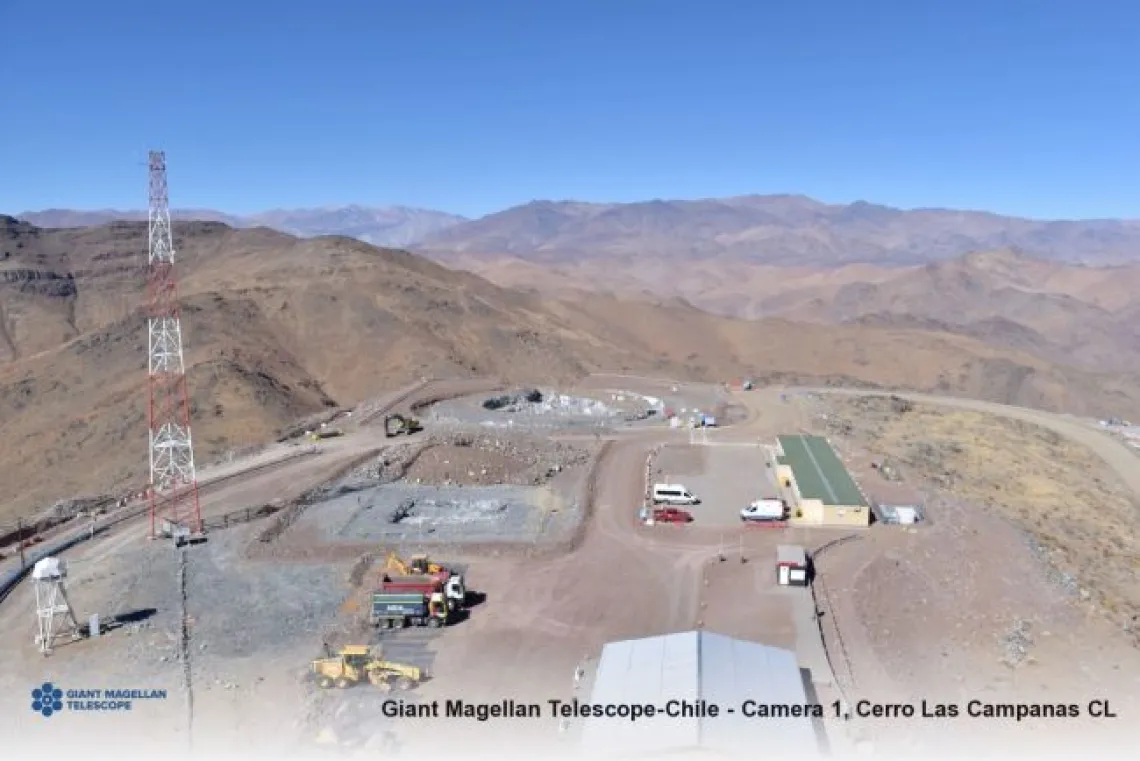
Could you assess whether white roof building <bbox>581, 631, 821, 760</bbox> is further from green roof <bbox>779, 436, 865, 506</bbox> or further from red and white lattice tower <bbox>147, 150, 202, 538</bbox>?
red and white lattice tower <bbox>147, 150, 202, 538</bbox>

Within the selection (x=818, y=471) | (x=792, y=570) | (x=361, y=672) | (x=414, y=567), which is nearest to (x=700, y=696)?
(x=361, y=672)

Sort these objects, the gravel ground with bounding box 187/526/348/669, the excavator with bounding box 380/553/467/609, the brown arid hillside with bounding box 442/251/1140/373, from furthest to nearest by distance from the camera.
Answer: the brown arid hillside with bounding box 442/251/1140/373 < the excavator with bounding box 380/553/467/609 < the gravel ground with bounding box 187/526/348/669

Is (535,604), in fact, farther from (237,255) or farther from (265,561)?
(237,255)

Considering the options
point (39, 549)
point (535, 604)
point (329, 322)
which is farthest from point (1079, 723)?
point (329, 322)

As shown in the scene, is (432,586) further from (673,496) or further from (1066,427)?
(1066,427)

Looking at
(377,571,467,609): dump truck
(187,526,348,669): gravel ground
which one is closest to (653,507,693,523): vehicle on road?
(377,571,467,609): dump truck

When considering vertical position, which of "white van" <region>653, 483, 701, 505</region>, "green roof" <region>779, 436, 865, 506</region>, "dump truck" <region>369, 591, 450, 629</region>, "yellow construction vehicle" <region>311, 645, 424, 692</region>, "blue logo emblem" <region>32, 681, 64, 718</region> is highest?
"green roof" <region>779, 436, 865, 506</region>
